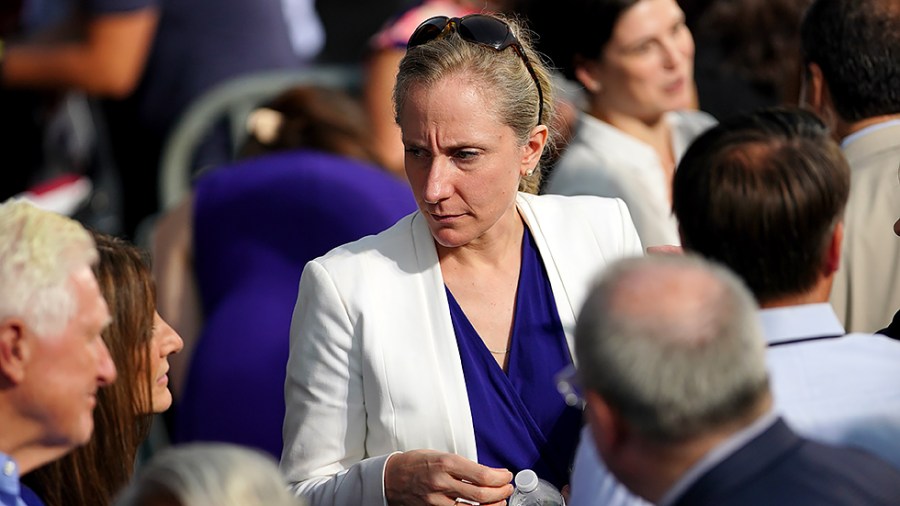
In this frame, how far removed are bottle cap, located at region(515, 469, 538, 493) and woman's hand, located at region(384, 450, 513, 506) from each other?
0.03 m

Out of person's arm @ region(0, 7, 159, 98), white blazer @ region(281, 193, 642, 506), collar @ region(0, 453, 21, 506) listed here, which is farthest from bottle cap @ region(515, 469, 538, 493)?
person's arm @ region(0, 7, 159, 98)

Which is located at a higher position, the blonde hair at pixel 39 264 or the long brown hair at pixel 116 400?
the blonde hair at pixel 39 264

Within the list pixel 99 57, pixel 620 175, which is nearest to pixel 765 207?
pixel 620 175

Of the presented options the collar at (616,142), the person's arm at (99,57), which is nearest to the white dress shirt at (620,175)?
the collar at (616,142)

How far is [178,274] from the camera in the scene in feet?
15.0

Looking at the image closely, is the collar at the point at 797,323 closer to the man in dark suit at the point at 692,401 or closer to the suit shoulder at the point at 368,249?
the man in dark suit at the point at 692,401

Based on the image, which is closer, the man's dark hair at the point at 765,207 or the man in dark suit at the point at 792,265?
the man in dark suit at the point at 792,265

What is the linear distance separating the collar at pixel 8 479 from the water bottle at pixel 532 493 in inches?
38.7

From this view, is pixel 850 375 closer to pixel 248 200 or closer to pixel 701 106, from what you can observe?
pixel 248 200

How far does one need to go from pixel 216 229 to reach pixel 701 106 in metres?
1.90

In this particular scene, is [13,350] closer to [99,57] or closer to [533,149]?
[533,149]

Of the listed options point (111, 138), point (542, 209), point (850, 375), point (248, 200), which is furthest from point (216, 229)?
point (850, 375)

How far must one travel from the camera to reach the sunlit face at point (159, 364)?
2.82 metres

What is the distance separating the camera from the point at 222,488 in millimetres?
1838
